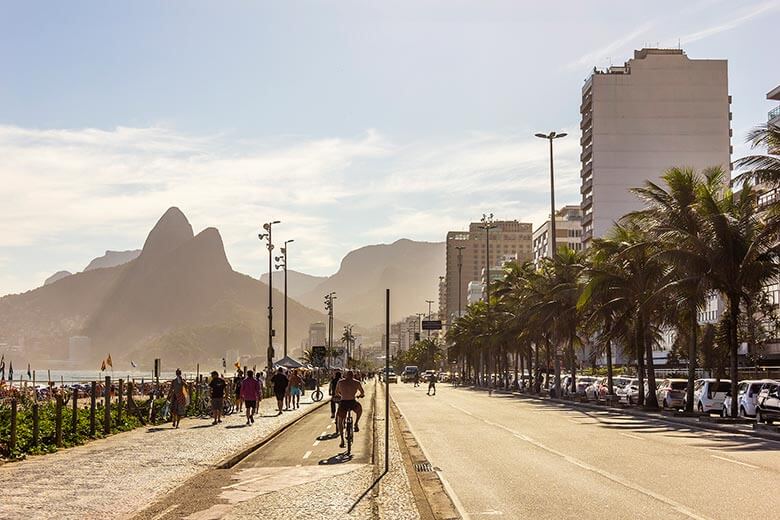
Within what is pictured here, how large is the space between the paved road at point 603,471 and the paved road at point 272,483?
6.13ft

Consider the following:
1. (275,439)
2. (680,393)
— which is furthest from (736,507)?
(680,393)

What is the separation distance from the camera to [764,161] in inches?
1224

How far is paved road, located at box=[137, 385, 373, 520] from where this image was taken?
13.5 metres

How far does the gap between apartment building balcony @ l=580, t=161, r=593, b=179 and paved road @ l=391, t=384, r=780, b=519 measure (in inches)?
3965

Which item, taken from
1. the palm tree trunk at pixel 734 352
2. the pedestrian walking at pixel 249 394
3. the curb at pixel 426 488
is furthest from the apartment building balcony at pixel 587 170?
the curb at pixel 426 488

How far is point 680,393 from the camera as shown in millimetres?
48594

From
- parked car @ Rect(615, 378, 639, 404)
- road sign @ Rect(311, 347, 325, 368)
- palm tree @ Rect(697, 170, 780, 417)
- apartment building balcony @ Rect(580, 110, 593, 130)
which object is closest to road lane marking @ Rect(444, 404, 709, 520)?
palm tree @ Rect(697, 170, 780, 417)

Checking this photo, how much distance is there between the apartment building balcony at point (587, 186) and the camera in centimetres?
12988

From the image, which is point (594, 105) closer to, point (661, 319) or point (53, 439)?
point (661, 319)

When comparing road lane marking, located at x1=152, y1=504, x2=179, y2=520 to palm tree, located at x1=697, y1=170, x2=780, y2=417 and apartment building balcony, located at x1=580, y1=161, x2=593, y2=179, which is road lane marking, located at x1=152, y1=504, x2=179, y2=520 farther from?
apartment building balcony, located at x1=580, y1=161, x2=593, y2=179

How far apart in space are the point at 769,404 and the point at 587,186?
100467mm

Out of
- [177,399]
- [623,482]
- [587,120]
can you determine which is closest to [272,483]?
[623,482]

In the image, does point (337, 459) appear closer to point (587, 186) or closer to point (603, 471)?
point (603, 471)

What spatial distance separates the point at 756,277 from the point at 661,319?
8.98 metres
